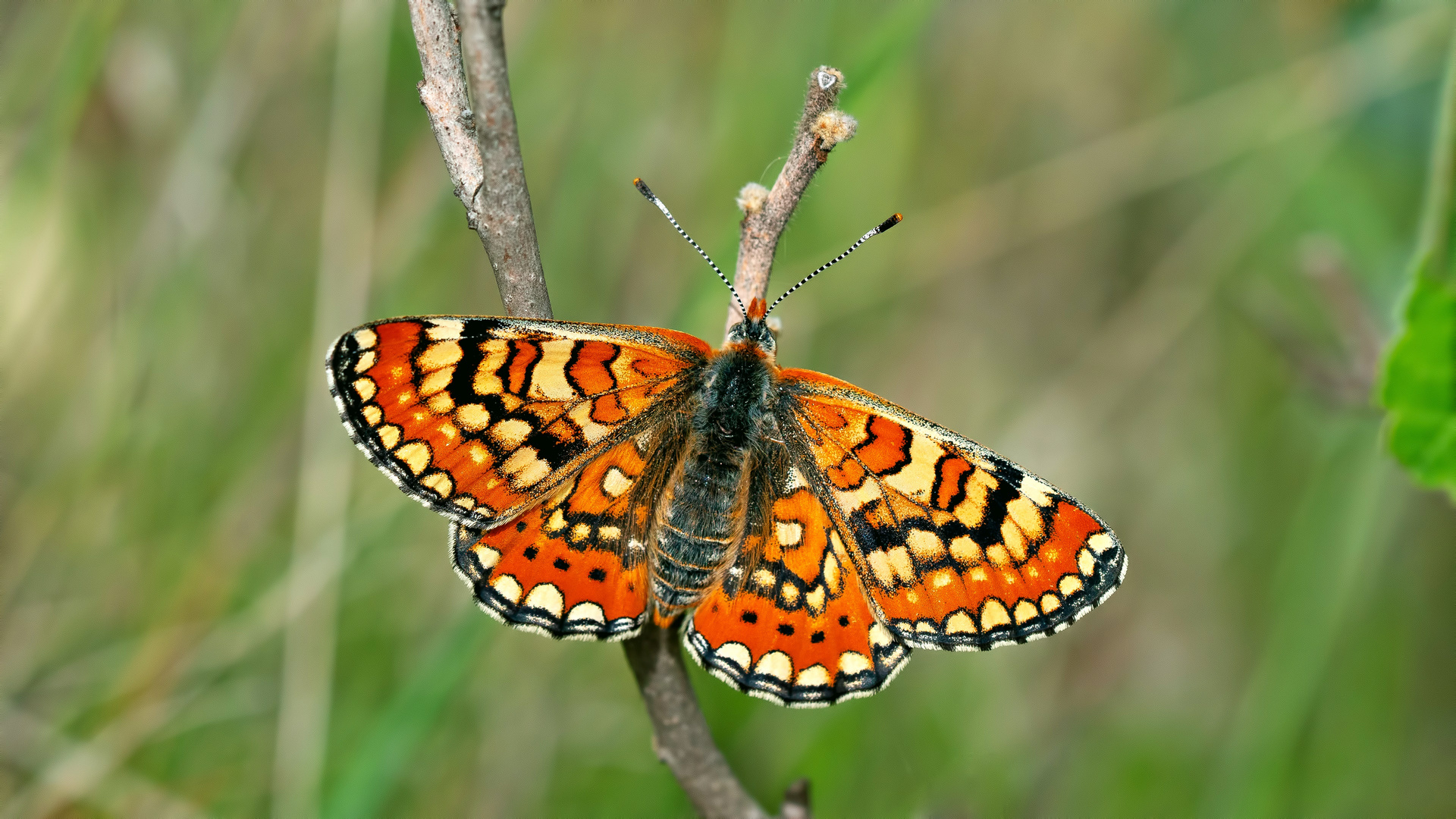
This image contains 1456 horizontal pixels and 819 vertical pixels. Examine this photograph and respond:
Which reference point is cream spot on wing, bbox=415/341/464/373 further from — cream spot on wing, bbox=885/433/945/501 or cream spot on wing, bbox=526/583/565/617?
cream spot on wing, bbox=885/433/945/501

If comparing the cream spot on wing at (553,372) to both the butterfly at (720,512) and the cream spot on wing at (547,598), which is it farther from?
the cream spot on wing at (547,598)

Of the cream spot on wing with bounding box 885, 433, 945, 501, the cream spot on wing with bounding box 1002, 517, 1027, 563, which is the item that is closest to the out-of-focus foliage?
the cream spot on wing with bounding box 1002, 517, 1027, 563

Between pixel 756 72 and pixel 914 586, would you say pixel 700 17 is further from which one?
pixel 914 586

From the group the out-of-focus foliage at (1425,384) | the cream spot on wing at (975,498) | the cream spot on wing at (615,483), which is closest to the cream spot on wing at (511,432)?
the cream spot on wing at (615,483)

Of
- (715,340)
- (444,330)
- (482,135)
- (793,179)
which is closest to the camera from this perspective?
(482,135)

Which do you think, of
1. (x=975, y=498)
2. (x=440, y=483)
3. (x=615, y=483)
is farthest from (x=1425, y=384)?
(x=440, y=483)

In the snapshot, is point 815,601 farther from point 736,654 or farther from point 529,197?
point 529,197

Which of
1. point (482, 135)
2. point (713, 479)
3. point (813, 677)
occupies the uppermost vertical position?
point (482, 135)
